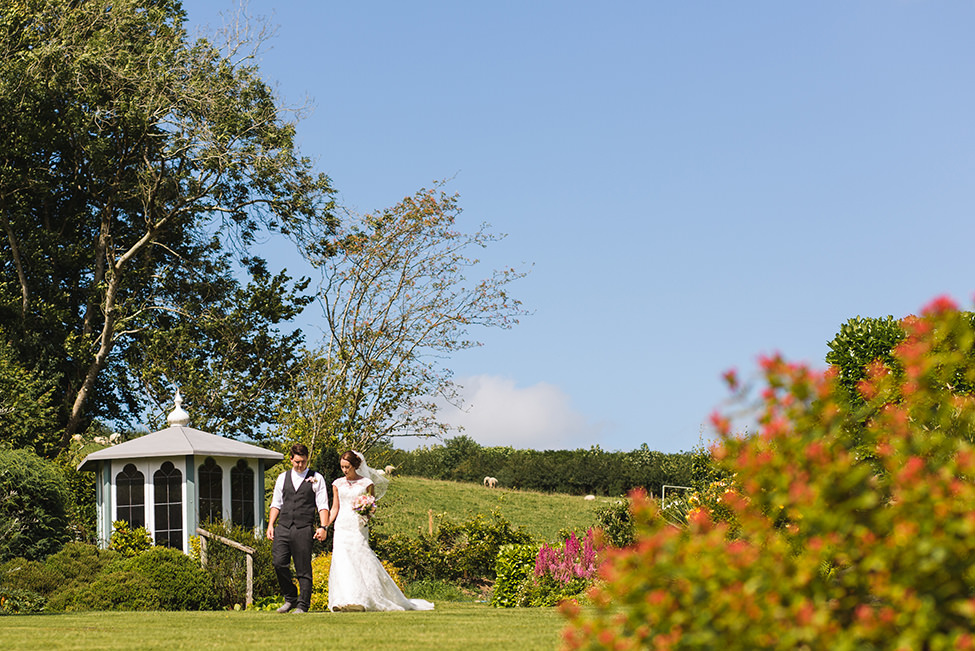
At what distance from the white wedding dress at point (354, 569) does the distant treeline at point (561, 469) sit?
28037 millimetres

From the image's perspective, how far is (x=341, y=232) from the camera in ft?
84.1

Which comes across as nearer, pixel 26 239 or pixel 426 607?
pixel 426 607

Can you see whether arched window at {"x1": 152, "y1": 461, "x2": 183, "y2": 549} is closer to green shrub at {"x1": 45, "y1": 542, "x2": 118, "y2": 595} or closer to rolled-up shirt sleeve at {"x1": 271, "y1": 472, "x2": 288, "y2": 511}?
green shrub at {"x1": 45, "y1": 542, "x2": 118, "y2": 595}

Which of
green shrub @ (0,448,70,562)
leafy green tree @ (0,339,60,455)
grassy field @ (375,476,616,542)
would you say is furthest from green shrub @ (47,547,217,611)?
grassy field @ (375,476,616,542)

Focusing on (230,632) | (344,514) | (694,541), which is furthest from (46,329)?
(694,541)

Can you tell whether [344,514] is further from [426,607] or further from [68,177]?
[68,177]

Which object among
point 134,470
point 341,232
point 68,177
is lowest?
point 134,470

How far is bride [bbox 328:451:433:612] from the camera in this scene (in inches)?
486

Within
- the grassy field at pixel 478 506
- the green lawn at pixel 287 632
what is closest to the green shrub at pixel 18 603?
the green lawn at pixel 287 632

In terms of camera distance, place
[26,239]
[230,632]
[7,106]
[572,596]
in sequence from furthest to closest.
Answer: [26,239] < [7,106] < [572,596] < [230,632]

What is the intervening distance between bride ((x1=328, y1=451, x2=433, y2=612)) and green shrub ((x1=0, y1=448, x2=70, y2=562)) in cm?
642

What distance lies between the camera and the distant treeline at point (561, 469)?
139ft

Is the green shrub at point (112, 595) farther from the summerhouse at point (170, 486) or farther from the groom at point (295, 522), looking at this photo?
the groom at point (295, 522)

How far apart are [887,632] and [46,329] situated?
25.4 m
